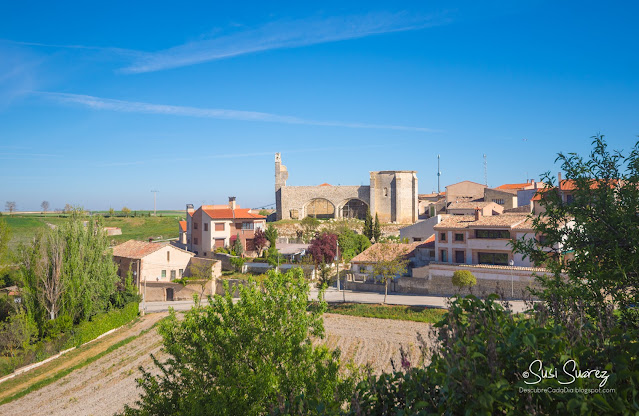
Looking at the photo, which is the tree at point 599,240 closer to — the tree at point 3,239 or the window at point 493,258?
the window at point 493,258

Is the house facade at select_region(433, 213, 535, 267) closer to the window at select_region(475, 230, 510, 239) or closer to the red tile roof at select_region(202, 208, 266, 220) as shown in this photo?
the window at select_region(475, 230, 510, 239)

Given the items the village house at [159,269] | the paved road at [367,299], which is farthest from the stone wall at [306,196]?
the paved road at [367,299]

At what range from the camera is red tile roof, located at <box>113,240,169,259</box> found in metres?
38.3

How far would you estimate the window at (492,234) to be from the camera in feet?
101

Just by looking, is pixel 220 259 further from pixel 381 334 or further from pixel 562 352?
pixel 562 352

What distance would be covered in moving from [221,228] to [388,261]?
21.4 meters

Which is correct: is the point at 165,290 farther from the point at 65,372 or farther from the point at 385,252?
the point at 385,252

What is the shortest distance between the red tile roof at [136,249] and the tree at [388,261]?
19.5 metres

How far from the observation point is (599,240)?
275 inches

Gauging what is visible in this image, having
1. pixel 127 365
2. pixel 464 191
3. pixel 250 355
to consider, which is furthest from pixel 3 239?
pixel 464 191

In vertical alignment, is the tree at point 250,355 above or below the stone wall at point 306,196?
below

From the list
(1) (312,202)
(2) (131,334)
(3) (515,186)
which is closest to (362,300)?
(2) (131,334)

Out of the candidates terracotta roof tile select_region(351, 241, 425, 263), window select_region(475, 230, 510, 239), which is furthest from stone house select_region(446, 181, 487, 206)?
window select_region(475, 230, 510, 239)

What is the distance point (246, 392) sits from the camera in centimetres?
847
